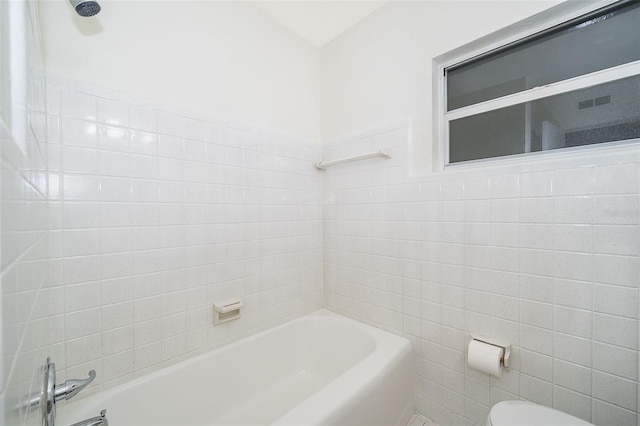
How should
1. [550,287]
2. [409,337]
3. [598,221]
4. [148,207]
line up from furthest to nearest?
1. [409,337]
2. [148,207]
3. [550,287]
4. [598,221]

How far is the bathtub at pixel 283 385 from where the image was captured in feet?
3.71

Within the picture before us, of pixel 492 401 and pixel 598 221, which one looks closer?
pixel 598 221

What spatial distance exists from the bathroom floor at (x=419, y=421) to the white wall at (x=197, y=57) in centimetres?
207

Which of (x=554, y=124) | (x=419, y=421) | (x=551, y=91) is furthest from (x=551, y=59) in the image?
(x=419, y=421)

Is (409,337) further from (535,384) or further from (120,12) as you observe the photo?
(120,12)

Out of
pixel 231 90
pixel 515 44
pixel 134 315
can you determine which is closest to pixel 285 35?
pixel 231 90

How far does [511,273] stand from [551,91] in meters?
0.90

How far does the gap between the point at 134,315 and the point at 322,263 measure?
1.32 m

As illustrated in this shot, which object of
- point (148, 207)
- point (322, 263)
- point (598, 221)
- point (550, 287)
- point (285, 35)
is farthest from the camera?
point (322, 263)

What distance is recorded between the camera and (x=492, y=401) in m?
1.34

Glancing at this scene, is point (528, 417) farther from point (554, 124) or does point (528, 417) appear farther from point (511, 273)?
point (554, 124)

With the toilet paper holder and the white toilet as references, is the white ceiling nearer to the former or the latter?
the toilet paper holder

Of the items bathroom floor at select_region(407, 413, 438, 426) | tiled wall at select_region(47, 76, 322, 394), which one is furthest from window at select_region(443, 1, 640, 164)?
bathroom floor at select_region(407, 413, 438, 426)

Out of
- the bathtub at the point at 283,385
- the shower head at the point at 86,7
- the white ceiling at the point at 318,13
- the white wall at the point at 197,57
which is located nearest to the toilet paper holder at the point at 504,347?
the bathtub at the point at 283,385
